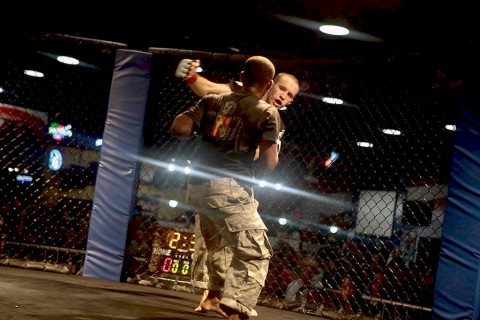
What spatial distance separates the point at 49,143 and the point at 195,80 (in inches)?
332

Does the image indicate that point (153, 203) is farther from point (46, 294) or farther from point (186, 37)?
point (46, 294)

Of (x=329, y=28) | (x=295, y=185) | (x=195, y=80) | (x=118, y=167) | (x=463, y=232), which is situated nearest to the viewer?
(x=195, y=80)

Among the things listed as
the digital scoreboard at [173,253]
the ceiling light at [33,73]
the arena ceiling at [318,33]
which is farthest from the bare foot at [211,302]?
the ceiling light at [33,73]

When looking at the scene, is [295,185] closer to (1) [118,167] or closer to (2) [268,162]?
(1) [118,167]

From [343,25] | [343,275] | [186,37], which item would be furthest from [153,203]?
[343,25]

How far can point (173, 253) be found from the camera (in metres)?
→ 3.99

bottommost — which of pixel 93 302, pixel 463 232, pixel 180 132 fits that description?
pixel 93 302

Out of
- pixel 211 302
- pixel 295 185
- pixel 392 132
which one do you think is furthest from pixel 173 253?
pixel 392 132

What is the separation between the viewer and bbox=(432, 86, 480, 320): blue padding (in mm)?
3064

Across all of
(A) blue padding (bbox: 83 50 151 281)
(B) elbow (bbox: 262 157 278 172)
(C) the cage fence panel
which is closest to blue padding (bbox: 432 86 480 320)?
(B) elbow (bbox: 262 157 278 172)

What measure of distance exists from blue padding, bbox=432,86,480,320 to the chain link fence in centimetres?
32

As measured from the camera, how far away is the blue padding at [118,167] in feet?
12.7

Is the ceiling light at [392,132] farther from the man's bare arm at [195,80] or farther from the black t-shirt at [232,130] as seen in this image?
the black t-shirt at [232,130]

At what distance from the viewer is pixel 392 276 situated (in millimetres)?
5500
